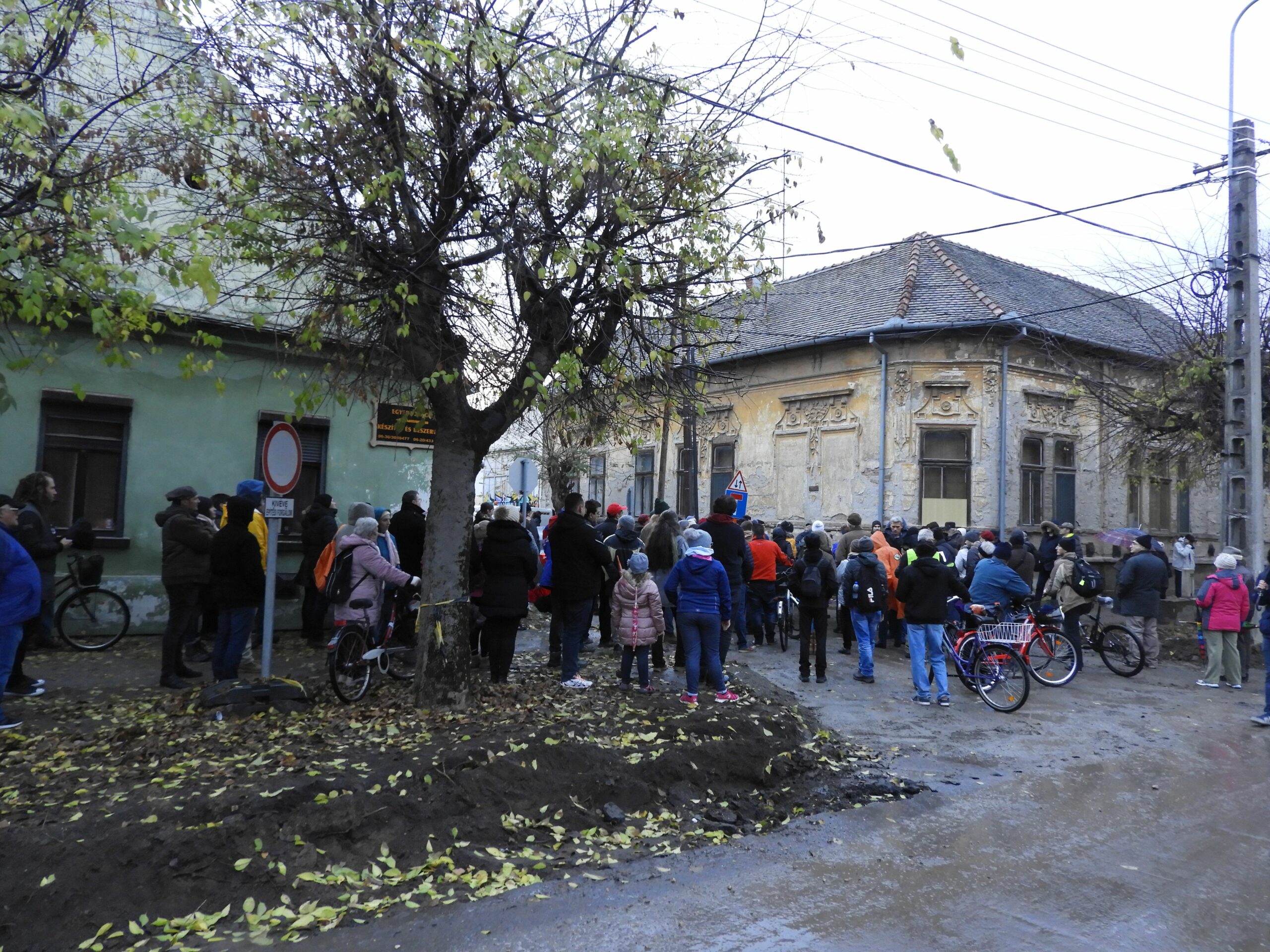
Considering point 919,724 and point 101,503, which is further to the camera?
point 101,503

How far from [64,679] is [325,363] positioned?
404 cm

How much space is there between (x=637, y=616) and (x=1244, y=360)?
10871mm

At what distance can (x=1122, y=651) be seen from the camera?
12.4 m

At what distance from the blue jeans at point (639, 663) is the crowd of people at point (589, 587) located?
0.02 metres

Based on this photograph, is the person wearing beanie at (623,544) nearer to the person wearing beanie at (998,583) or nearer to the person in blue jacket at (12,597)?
the person wearing beanie at (998,583)

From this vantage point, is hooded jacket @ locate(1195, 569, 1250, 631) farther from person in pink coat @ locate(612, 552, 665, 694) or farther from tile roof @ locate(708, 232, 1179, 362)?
tile roof @ locate(708, 232, 1179, 362)

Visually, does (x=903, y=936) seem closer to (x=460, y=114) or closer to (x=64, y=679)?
(x=460, y=114)

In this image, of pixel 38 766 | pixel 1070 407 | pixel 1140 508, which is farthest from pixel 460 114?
pixel 1140 508

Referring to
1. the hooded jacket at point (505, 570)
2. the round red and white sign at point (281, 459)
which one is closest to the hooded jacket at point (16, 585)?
the round red and white sign at point (281, 459)

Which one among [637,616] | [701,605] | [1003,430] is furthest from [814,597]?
[1003,430]

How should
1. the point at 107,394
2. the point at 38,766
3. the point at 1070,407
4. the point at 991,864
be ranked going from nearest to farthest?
the point at 991,864
the point at 38,766
the point at 107,394
the point at 1070,407

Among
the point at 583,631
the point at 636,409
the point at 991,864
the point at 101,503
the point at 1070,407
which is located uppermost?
the point at 1070,407

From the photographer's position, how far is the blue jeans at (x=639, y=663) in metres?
8.98

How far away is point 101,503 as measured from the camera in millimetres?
11781
